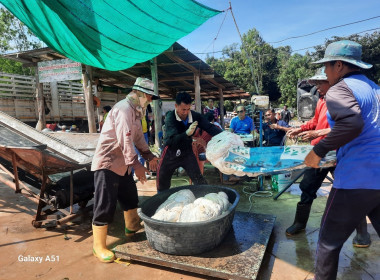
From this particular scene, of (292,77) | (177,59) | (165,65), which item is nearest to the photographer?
(177,59)

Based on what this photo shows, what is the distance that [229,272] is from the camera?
2.10 meters

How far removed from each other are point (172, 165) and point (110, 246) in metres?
1.31

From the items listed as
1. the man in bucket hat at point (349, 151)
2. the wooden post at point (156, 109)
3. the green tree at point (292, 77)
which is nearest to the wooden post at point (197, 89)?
the wooden post at point (156, 109)

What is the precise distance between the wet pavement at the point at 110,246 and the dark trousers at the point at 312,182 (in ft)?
1.72

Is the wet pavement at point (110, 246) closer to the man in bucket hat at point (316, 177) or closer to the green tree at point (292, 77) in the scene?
the man in bucket hat at point (316, 177)

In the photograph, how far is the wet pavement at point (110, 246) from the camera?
2.35 m

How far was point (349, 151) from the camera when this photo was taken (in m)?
1.63

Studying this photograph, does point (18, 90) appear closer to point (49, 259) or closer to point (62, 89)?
point (62, 89)

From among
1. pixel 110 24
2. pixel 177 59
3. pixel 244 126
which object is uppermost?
pixel 177 59

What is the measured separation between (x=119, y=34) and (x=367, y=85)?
2.67 metres

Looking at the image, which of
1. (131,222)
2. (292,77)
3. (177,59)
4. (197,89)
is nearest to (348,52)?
(131,222)

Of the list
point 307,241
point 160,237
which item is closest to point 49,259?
point 160,237

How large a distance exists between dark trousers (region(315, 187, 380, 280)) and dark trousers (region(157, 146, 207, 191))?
199 centimetres

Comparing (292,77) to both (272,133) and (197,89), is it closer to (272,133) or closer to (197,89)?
(197,89)
